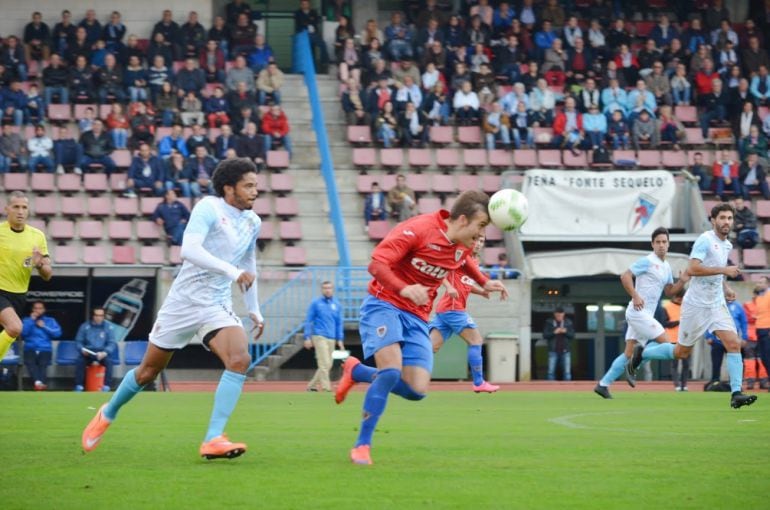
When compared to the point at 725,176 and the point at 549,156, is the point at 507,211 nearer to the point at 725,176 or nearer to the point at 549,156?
the point at 549,156

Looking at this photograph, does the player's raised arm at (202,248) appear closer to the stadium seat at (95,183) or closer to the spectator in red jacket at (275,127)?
the stadium seat at (95,183)

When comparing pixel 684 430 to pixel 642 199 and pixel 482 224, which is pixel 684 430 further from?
pixel 642 199

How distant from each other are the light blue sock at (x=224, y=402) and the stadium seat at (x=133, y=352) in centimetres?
1691

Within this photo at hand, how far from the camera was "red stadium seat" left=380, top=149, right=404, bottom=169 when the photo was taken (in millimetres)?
30422

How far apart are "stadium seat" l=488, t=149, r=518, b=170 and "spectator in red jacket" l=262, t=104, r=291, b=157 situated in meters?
4.70

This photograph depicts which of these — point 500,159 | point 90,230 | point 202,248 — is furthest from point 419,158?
point 202,248

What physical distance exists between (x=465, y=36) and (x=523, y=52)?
1.53m

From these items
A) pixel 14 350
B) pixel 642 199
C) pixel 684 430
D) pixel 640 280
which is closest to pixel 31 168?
pixel 14 350

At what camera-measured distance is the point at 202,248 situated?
340 inches

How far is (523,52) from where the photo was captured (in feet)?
109

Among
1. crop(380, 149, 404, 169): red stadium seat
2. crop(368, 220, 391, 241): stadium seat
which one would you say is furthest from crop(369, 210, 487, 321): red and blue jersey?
crop(380, 149, 404, 169): red stadium seat

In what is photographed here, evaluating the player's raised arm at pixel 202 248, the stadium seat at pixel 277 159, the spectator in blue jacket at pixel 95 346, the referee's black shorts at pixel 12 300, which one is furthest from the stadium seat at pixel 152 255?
the player's raised arm at pixel 202 248

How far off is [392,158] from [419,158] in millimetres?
642

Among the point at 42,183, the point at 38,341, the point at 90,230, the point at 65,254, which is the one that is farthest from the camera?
the point at 42,183
